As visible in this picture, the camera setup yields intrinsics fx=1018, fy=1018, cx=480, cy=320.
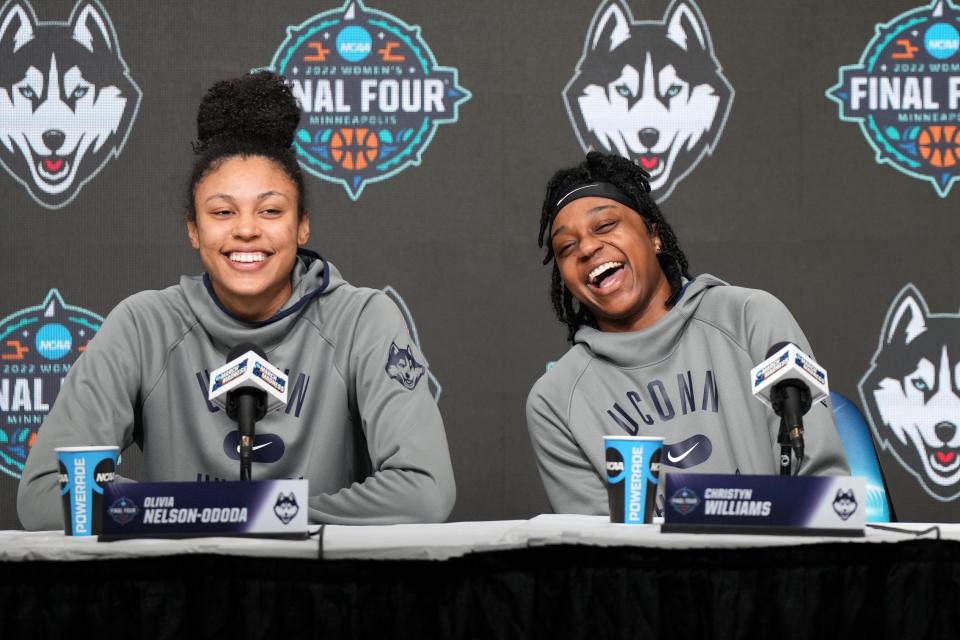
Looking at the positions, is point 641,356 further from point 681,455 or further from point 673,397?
point 681,455

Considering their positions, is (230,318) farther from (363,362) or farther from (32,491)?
(32,491)

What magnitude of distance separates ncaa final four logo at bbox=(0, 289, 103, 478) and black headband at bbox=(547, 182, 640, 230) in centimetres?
157

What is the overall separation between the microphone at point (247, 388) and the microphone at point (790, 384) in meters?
0.66

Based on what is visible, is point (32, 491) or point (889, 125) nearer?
point (32, 491)

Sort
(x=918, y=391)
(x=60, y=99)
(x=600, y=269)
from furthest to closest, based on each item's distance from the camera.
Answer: (x=60, y=99)
(x=918, y=391)
(x=600, y=269)

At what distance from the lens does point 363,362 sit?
6.33 ft

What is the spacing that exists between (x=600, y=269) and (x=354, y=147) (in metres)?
1.17

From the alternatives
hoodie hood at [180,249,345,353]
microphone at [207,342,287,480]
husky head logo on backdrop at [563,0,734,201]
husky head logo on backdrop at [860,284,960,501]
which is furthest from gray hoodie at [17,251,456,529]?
husky head logo on backdrop at [860,284,960,501]

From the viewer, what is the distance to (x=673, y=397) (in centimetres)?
206

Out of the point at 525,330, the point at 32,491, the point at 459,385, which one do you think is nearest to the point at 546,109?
the point at 525,330

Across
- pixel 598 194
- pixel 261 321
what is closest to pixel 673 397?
pixel 598 194

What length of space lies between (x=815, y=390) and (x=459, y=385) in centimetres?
174

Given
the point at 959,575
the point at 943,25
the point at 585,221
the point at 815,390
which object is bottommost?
the point at 959,575

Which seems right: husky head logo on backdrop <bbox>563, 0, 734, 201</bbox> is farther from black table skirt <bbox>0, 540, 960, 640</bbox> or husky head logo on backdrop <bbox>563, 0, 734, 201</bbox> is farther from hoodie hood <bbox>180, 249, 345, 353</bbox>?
black table skirt <bbox>0, 540, 960, 640</bbox>
